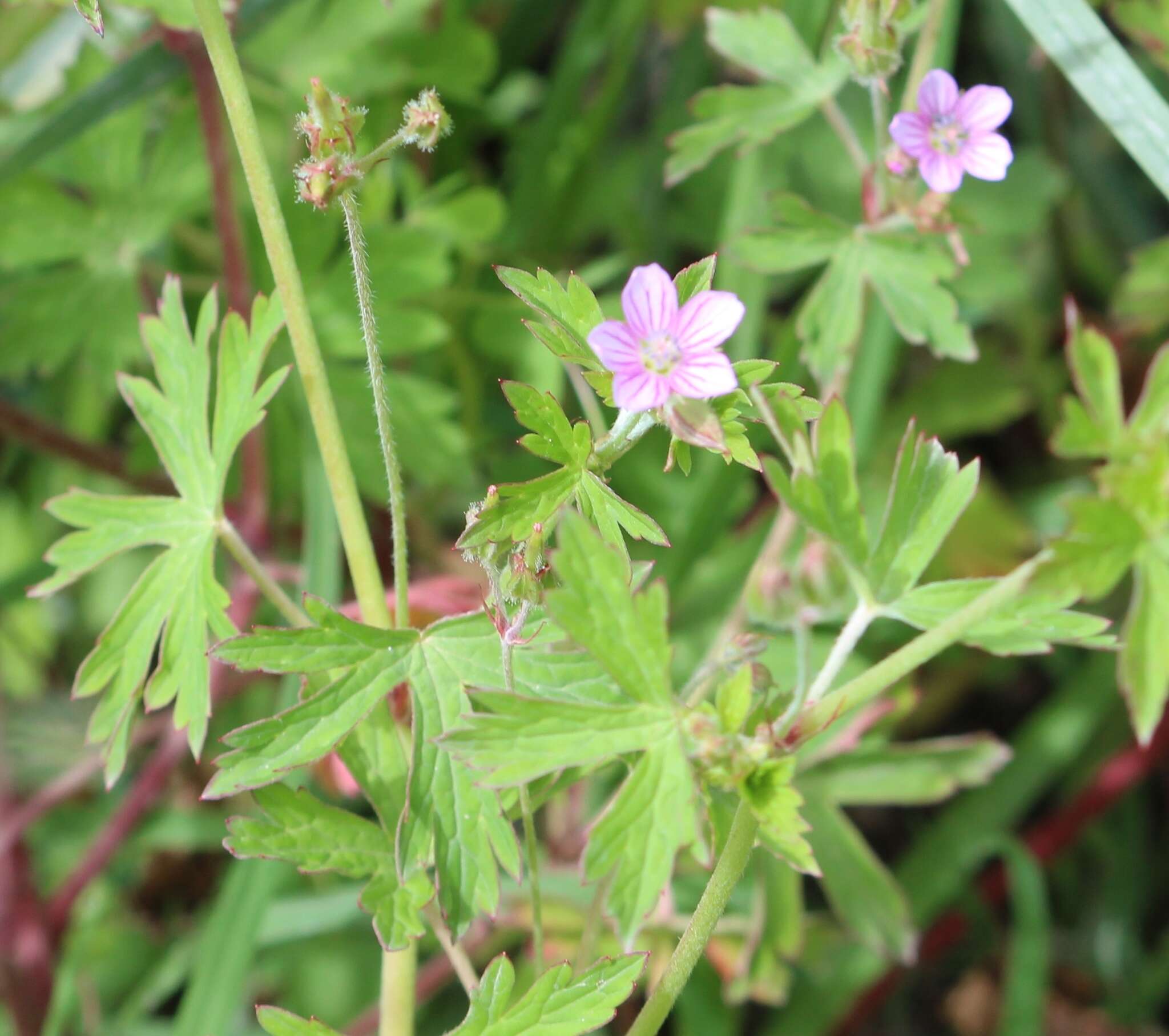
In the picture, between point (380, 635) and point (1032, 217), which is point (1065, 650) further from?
point (380, 635)

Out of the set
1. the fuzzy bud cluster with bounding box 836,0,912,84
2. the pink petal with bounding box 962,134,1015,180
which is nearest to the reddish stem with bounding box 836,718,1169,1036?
the pink petal with bounding box 962,134,1015,180

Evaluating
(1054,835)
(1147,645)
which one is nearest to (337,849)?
(1147,645)

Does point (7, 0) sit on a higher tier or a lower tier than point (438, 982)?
higher

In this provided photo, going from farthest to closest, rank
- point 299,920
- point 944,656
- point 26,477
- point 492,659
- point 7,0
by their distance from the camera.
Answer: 1. point 26,477
2. point 944,656
3. point 299,920
4. point 7,0
5. point 492,659

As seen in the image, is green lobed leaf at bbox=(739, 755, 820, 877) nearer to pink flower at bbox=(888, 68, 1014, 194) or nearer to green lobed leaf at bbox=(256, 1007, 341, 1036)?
green lobed leaf at bbox=(256, 1007, 341, 1036)

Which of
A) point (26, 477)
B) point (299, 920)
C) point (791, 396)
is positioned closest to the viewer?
point (791, 396)

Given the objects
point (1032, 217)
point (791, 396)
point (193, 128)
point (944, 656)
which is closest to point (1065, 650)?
point (944, 656)

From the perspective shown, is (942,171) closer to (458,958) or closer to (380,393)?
(380,393)

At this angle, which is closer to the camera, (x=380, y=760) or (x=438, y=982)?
(x=380, y=760)
